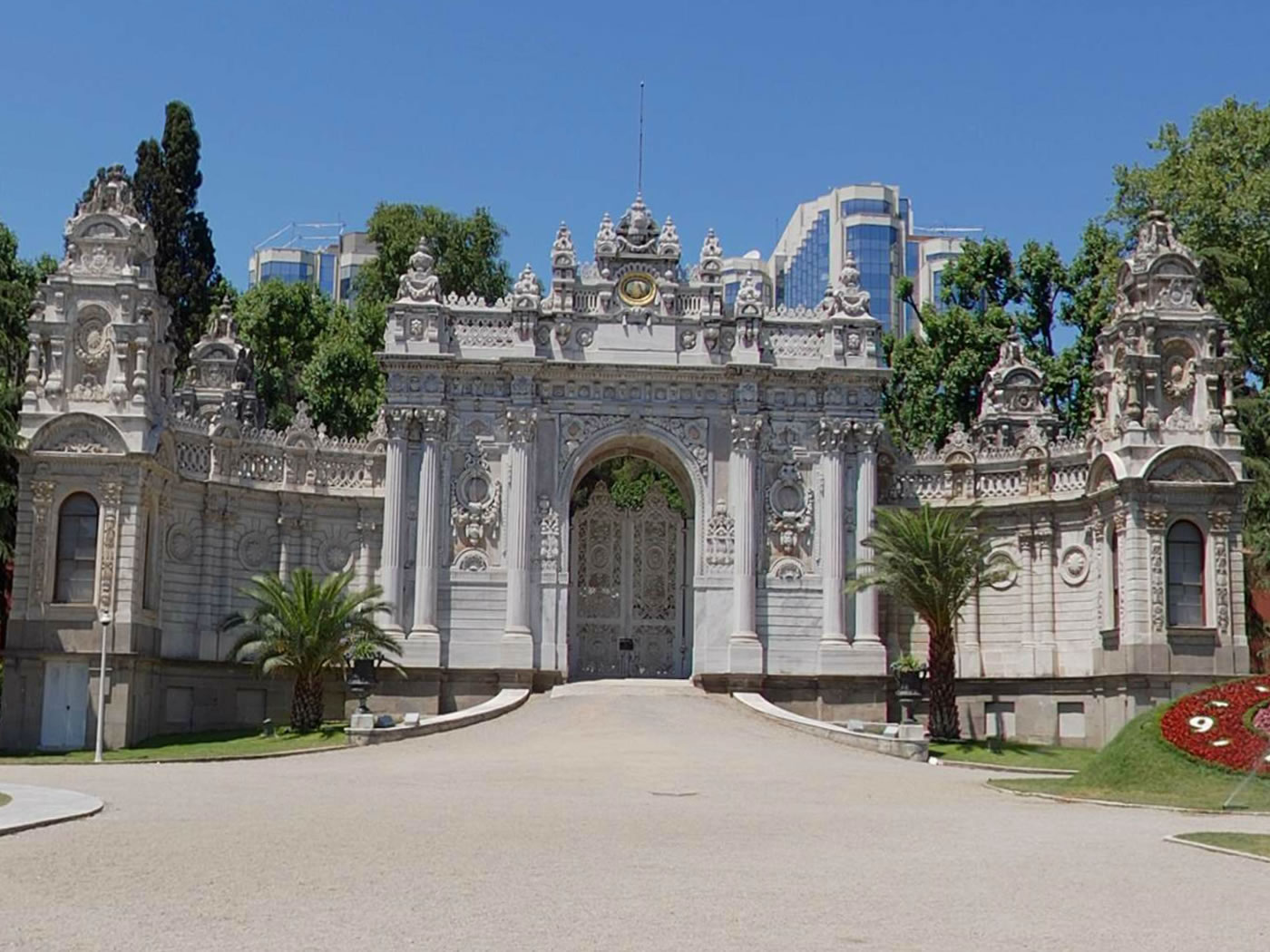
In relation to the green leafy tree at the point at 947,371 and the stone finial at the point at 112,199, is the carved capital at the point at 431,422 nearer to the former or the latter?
the stone finial at the point at 112,199

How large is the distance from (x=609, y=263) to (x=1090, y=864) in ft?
106

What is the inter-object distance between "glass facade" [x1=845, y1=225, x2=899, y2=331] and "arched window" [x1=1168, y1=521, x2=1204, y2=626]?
101673mm

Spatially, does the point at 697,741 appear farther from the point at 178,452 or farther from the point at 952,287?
the point at 952,287

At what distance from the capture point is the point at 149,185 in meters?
67.5

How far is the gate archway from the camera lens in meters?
49.8

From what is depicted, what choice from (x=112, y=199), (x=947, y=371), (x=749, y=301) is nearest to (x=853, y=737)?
(x=749, y=301)

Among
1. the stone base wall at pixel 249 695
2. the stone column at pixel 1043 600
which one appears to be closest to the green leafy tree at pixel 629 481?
the stone base wall at pixel 249 695

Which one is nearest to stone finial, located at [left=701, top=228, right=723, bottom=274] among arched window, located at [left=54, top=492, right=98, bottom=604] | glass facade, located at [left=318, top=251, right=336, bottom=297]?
arched window, located at [left=54, top=492, right=98, bottom=604]

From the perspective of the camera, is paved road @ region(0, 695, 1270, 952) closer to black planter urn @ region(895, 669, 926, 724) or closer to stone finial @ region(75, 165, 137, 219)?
black planter urn @ region(895, 669, 926, 724)

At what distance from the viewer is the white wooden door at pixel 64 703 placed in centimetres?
4041

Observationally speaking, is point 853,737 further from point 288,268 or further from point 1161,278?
point 288,268

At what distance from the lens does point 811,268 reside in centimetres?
15375

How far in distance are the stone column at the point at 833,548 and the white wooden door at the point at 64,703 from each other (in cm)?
1943

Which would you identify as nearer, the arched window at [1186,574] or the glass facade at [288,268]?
the arched window at [1186,574]
